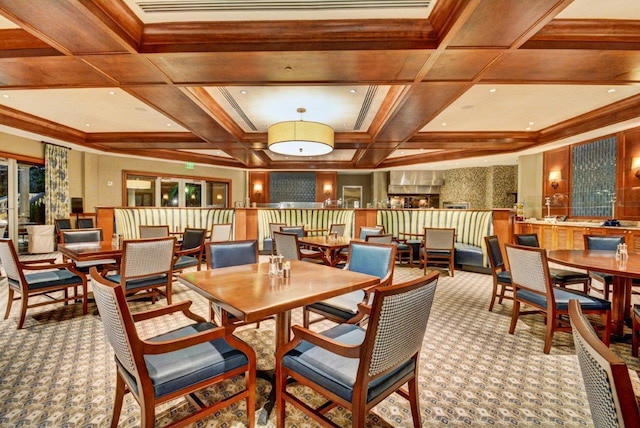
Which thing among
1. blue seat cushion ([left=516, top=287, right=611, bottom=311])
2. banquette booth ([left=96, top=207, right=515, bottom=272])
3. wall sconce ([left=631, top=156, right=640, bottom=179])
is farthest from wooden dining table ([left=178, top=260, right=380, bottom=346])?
wall sconce ([left=631, top=156, right=640, bottom=179])

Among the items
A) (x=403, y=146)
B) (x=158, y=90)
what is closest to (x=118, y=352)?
(x=158, y=90)

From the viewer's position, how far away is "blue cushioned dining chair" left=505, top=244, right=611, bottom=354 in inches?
98.1

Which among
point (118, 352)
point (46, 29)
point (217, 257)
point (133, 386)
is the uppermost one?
point (46, 29)

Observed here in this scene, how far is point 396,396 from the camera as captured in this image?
1.98 metres

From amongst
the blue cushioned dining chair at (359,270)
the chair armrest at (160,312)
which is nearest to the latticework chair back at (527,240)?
the blue cushioned dining chair at (359,270)

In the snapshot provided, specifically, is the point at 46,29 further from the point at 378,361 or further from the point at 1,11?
→ the point at 378,361

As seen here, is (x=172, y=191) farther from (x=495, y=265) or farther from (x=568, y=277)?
(x=568, y=277)

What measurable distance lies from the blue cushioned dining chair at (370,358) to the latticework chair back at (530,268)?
1714mm

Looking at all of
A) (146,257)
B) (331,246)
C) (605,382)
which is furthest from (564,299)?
(146,257)

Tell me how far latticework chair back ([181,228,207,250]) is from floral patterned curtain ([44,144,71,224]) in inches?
218

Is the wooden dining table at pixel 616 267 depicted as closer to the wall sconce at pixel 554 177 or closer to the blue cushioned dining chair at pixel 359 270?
the blue cushioned dining chair at pixel 359 270

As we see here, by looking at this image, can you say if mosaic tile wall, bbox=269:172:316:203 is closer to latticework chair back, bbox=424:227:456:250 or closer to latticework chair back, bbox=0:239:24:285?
latticework chair back, bbox=424:227:456:250

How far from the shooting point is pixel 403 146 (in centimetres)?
734

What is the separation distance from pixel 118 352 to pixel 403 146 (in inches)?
277
